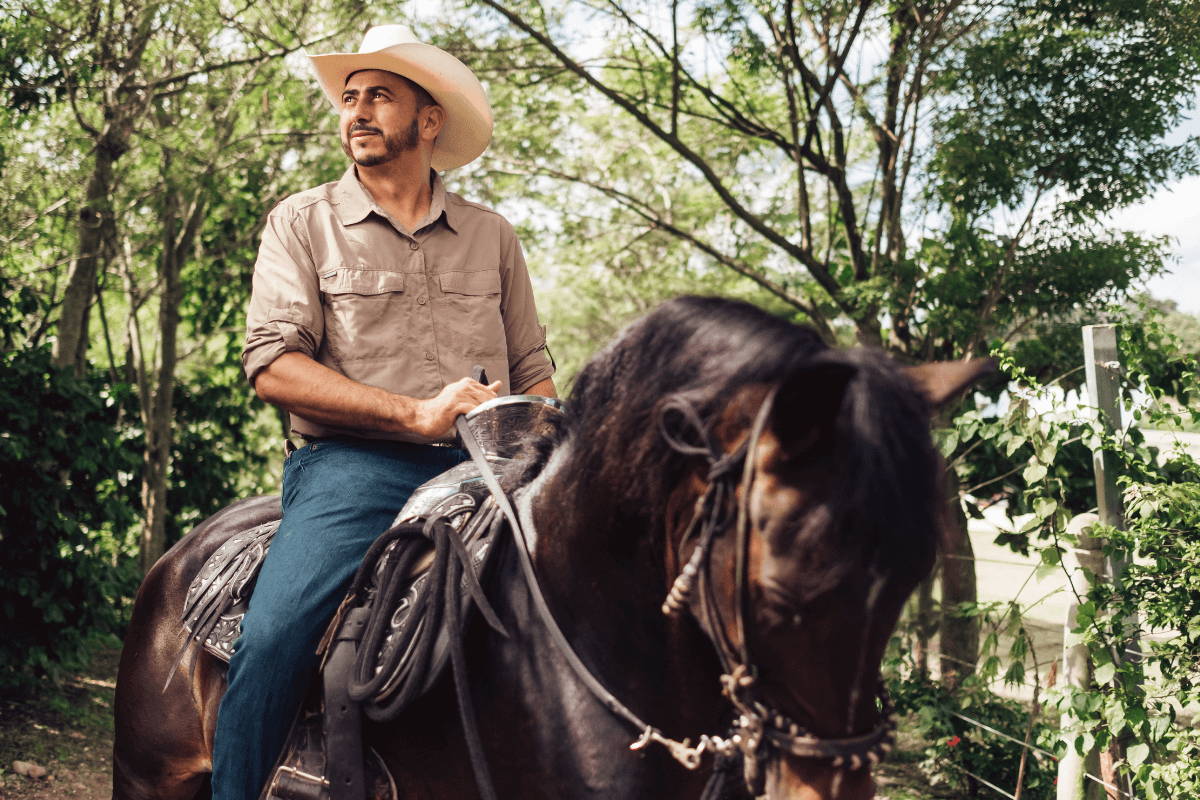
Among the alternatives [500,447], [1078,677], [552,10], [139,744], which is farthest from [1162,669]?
[552,10]

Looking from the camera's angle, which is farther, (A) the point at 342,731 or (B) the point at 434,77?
(B) the point at 434,77

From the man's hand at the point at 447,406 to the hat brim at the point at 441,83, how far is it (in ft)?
3.59

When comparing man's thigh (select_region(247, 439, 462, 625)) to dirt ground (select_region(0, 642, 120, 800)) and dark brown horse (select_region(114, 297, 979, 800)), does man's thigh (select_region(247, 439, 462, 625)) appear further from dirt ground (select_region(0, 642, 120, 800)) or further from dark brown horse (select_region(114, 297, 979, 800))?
dirt ground (select_region(0, 642, 120, 800))

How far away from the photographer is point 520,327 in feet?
10.4

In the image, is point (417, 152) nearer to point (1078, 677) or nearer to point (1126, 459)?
point (1126, 459)

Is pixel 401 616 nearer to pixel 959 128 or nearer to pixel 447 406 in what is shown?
pixel 447 406

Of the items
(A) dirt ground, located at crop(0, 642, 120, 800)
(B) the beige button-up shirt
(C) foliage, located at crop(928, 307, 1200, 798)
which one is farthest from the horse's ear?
(A) dirt ground, located at crop(0, 642, 120, 800)

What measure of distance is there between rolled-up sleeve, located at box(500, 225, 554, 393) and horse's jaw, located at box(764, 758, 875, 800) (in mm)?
1785

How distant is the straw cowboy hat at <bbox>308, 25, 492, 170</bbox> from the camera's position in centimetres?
296

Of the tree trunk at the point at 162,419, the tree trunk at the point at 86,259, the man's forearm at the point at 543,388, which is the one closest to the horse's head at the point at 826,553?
the man's forearm at the point at 543,388

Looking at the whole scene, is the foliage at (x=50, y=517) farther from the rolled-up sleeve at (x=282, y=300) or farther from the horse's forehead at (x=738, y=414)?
the horse's forehead at (x=738, y=414)

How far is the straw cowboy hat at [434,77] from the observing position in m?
2.96

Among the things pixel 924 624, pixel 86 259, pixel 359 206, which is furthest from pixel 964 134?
pixel 86 259

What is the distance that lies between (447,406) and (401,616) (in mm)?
496
